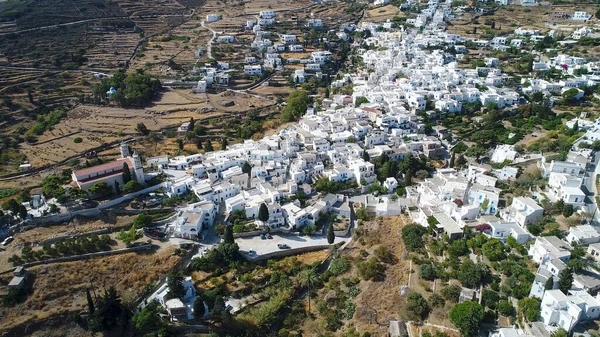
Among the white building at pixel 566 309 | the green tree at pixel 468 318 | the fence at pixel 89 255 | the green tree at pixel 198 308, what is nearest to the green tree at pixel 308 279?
the green tree at pixel 198 308

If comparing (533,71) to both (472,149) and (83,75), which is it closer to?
(472,149)

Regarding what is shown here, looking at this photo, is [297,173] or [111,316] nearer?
[111,316]

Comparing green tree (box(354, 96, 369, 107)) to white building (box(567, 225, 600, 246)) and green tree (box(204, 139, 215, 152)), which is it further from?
white building (box(567, 225, 600, 246))

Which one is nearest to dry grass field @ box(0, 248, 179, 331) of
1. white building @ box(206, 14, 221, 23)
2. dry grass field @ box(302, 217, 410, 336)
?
dry grass field @ box(302, 217, 410, 336)

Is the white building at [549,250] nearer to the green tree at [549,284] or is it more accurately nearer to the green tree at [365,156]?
the green tree at [549,284]

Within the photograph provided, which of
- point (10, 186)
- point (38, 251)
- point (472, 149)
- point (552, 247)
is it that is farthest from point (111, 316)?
point (472, 149)

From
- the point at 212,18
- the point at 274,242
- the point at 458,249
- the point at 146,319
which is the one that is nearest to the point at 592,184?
the point at 458,249
